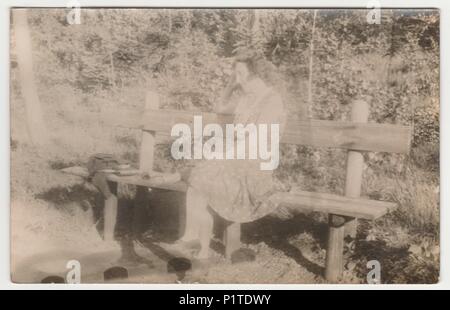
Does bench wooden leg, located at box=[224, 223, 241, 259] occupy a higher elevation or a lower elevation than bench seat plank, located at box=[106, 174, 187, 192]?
lower

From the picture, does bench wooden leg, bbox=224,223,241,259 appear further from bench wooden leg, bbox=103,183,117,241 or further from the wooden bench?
bench wooden leg, bbox=103,183,117,241

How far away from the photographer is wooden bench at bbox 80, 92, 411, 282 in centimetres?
266

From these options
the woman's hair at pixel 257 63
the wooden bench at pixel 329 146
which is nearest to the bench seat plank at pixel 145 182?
the wooden bench at pixel 329 146

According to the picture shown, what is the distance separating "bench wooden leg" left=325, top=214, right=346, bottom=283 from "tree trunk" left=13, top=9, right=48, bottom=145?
1.69m

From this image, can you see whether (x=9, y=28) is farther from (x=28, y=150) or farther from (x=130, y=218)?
(x=130, y=218)

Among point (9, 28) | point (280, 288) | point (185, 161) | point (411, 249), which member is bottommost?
point (280, 288)

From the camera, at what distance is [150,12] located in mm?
2684

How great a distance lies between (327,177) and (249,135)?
0.50 meters

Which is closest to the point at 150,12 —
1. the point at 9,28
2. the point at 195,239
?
the point at 9,28

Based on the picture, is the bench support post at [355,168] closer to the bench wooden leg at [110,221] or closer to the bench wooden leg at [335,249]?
the bench wooden leg at [335,249]

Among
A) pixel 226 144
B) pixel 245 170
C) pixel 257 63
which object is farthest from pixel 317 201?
pixel 257 63

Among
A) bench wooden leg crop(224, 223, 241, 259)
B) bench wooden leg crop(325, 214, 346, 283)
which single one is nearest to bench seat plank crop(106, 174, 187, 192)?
bench wooden leg crop(224, 223, 241, 259)

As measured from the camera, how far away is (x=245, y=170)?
2686 millimetres
